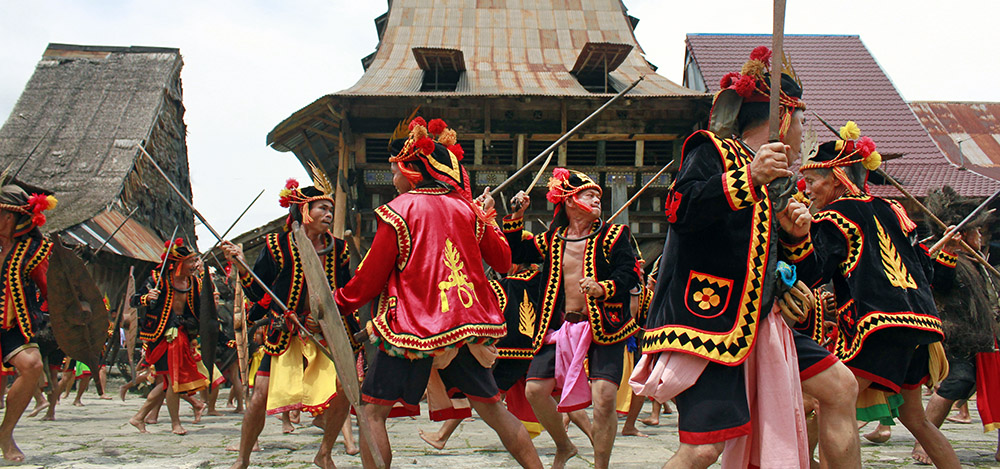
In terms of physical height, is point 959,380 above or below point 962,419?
above

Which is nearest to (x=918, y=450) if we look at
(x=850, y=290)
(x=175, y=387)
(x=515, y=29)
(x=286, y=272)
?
(x=850, y=290)

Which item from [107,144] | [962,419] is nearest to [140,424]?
[962,419]

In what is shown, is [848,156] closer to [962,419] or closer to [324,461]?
[324,461]

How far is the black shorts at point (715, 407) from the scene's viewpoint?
2.72 metres

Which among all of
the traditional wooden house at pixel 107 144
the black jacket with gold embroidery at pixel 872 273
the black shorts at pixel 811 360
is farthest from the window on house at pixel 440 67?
the black shorts at pixel 811 360

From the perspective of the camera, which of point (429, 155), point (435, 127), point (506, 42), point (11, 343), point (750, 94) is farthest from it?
point (506, 42)

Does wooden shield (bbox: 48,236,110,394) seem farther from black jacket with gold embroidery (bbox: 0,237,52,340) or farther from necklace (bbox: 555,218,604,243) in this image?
necklace (bbox: 555,218,604,243)

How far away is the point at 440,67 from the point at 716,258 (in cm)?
1399

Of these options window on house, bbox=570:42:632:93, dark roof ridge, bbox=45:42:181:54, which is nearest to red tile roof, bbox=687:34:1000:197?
window on house, bbox=570:42:632:93

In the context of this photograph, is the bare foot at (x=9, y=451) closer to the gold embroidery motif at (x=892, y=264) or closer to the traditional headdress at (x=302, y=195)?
the traditional headdress at (x=302, y=195)

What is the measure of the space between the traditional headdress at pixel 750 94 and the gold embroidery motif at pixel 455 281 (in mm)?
1422

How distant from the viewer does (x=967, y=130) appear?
65.6 feet

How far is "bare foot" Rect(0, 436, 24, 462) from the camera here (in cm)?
537

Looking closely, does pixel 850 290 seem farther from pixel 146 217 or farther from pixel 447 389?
pixel 146 217
